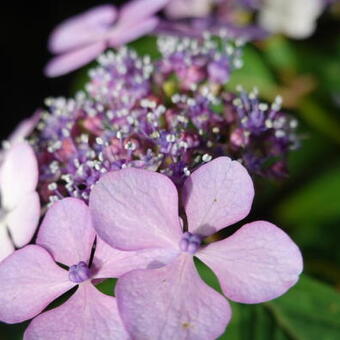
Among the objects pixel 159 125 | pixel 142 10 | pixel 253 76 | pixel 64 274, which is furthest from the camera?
pixel 253 76

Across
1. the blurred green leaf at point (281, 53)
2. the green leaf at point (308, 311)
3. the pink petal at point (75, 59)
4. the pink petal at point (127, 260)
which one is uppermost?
the pink petal at point (75, 59)

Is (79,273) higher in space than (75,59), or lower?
lower

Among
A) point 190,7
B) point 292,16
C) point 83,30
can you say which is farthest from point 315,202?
point 83,30

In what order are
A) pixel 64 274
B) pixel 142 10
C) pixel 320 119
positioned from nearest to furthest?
pixel 64 274, pixel 142 10, pixel 320 119

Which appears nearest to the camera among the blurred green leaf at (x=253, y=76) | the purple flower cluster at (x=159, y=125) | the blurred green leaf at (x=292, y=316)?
the purple flower cluster at (x=159, y=125)

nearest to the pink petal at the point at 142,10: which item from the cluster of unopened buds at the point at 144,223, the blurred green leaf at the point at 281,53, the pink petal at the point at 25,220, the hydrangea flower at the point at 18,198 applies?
the cluster of unopened buds at the point at 144,223

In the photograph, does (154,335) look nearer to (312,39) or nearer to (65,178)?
(65,178)

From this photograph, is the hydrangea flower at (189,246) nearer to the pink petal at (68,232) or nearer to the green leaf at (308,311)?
the pink petal at (68,232)

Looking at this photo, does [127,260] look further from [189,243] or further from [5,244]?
[5,244]
